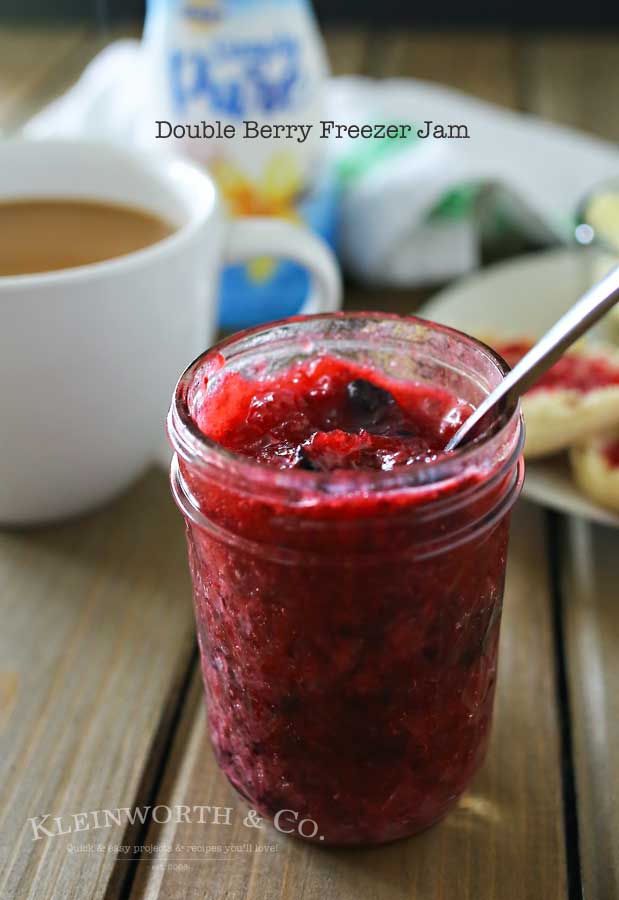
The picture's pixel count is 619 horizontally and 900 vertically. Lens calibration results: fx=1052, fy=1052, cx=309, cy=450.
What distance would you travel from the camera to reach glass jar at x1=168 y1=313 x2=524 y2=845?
554mm

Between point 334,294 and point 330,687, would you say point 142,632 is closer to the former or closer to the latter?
point 330,687

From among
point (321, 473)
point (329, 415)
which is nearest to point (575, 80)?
point (329, 415)

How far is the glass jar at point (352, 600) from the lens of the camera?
1.82ft

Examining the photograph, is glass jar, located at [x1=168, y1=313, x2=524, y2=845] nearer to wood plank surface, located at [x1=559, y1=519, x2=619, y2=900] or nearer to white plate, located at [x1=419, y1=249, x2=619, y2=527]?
wood plank surface, located at [x1=559, y1=519, x2=619, y2=900]

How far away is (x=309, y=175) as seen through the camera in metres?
1.22

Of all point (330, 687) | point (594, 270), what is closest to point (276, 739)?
point (330, 687)

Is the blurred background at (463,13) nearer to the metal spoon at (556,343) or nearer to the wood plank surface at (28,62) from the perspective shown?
the wood plank surface at (28,62)

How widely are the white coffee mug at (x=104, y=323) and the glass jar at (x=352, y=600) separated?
0.19m

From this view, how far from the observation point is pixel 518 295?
1.22m

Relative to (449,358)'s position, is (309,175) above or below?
below

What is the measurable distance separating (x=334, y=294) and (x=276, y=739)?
52 centimetres

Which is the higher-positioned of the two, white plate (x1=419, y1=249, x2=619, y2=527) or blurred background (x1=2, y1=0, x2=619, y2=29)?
white plate (x1=419, y1=249, x2=619, y2=527)

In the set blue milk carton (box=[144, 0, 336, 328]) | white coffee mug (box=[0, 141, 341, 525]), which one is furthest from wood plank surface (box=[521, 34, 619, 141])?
white coffee mug (box=[0, 141, 341, 525])

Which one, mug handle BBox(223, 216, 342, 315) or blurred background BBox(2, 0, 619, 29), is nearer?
mug handle BBox(223, 216, 342, 315)
